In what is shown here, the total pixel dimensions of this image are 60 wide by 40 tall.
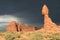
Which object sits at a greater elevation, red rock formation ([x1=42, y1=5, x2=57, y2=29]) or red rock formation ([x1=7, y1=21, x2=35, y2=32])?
red rock formation ([x1=42, y1=5, x2=57, y2=29])

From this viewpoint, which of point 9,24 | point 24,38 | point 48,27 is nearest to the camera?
point 24,38

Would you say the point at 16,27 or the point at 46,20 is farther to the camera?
the point at 16,27

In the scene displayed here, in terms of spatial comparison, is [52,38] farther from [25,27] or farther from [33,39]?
[25,27]

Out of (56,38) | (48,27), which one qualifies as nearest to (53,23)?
(48,27)

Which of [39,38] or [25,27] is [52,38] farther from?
[25,27]

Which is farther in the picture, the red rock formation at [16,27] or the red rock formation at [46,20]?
the red rock formation at [16,27]

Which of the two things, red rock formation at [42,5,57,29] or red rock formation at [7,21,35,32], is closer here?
red rock formation at [42,5,57,29]

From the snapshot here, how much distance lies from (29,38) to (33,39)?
600 millimetres

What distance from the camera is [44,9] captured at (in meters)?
77.4

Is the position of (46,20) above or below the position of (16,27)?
above

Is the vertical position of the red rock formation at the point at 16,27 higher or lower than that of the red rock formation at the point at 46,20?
lower

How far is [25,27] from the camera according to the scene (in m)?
85.6

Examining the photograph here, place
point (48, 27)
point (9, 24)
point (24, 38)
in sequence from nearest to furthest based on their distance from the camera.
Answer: point (24, 38), point (48, 27), point (9, 24)

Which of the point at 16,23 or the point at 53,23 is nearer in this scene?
the point at 53,23
